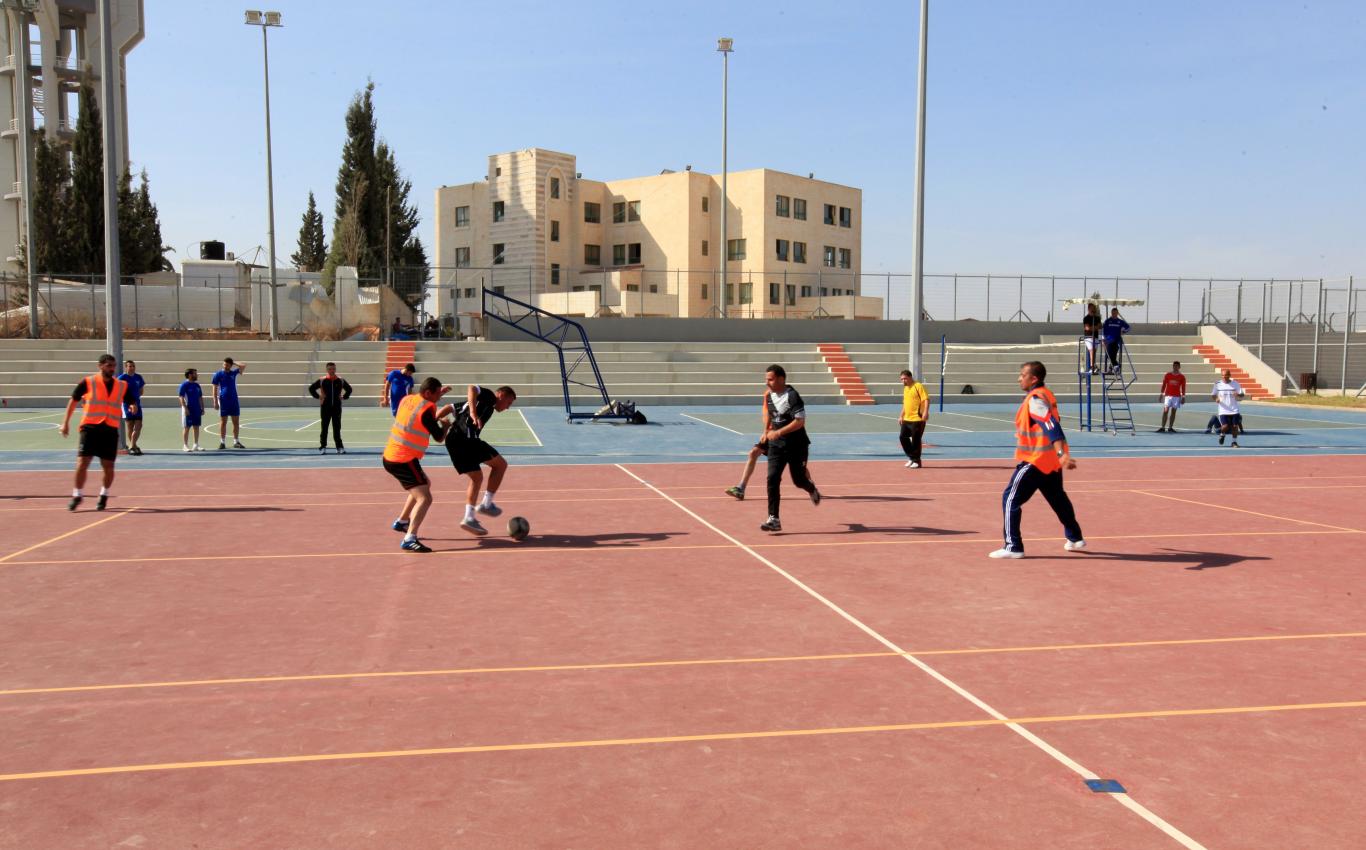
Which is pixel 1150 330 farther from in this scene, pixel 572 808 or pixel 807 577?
pixel 572 808

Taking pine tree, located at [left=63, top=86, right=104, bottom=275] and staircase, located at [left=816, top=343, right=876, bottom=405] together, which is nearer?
staircase, located at [left=816, top=343, right=876, bottom=405]

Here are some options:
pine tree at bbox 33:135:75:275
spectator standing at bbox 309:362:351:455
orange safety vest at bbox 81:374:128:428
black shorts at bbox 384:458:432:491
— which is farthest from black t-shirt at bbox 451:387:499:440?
pine tree at bbox 33:135:75:275

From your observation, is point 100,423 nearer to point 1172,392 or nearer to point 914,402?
point 914,402

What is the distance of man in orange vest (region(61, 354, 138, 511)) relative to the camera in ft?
42.7

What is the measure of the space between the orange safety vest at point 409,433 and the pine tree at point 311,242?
2508 inches

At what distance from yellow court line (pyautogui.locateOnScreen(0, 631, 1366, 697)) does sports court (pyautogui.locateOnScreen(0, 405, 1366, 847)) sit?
0.11ft

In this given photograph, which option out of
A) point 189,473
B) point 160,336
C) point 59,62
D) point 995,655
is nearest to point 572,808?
point 995,655

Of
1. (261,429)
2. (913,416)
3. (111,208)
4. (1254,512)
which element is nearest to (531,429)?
(261,429)

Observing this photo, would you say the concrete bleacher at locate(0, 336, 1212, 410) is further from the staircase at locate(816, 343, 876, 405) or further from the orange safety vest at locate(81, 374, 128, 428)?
the orange safety vest at locate(81, 374, 128, 428)

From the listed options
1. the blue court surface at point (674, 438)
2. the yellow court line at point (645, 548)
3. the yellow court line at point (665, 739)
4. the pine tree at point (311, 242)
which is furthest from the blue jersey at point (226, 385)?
the pine tree at point (311, 242)

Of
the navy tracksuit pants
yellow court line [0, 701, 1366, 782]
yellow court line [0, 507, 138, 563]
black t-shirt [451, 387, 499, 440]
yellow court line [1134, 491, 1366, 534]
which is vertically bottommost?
yellow court line [0, 507, 138, 563]

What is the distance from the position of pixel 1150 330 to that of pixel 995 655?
50.5 metres

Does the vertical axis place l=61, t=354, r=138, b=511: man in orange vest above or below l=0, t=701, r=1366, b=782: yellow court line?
above

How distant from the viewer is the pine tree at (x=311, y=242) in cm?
6956
